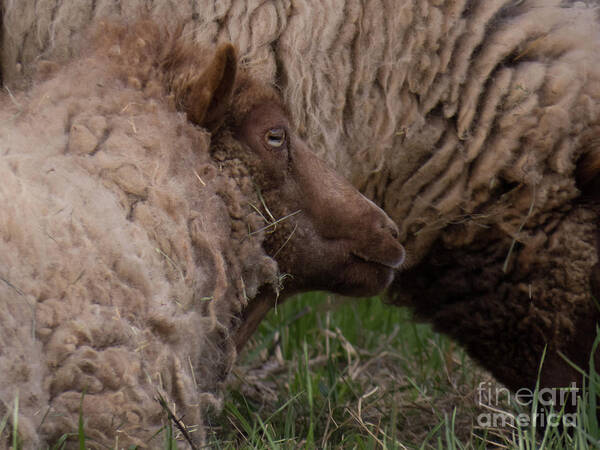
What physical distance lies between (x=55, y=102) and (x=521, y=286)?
6.23ft

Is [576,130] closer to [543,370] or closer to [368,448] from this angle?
[543,370]

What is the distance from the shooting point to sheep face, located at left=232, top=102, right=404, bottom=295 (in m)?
2.88

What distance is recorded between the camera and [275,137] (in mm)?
2891

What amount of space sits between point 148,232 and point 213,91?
509 mm

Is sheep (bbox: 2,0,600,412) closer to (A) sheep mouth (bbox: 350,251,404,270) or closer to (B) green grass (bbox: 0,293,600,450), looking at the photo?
(B) green grass (bbox: 0,293,600,450)

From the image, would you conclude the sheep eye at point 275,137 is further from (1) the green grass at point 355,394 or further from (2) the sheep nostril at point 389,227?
(1) the green grass at point 355,394

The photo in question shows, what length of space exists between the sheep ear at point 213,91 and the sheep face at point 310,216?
0.43 ft

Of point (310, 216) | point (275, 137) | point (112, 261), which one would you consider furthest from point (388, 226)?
point (112, 261)

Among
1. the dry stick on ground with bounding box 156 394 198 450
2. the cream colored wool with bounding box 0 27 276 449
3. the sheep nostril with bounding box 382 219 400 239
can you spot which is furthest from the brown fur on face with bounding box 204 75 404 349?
the dry stick on ground with bounding box 156 394 198 450

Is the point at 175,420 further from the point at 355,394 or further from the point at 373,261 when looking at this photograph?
the point at 355,394

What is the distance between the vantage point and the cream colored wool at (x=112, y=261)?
2.22 metres

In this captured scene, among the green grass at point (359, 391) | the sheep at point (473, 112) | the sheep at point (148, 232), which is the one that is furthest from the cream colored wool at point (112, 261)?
the sheep at point (473, 112)

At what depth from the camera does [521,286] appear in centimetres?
354

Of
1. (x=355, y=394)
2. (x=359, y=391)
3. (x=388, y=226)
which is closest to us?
(x=388, y=226)
